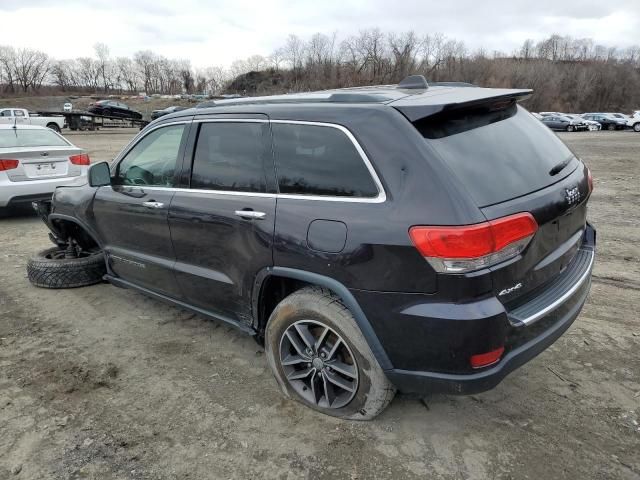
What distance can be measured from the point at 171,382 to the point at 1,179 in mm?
5555

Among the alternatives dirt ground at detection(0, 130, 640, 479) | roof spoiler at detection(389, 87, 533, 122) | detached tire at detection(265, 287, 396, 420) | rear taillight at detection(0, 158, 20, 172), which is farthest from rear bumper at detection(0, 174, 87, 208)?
roof spoiler at detection(389, 87, 533, 122)

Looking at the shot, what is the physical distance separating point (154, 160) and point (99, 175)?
19.9 inches

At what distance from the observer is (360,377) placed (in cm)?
262

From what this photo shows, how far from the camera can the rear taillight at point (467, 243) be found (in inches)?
84.8

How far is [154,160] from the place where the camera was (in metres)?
3.80

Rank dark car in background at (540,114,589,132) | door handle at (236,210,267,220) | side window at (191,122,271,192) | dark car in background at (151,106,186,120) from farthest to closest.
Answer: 1. dark car in background at (540,114,589,132)
2. dark car in background at (151,106,186,120)
3. side window at (191,122,271,192)
4. door handle at (236,210,267,220)

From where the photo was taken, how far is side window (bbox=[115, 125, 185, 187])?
356cm

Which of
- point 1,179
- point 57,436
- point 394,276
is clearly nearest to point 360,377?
point 394,276

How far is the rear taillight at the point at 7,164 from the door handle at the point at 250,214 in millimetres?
5736

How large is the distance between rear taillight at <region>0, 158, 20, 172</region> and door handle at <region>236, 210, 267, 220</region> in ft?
18.8

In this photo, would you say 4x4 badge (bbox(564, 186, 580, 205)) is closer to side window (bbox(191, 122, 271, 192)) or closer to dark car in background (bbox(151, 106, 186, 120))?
side window (bbox(191, 122, 271, 192))

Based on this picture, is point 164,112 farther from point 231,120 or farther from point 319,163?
point 319,163

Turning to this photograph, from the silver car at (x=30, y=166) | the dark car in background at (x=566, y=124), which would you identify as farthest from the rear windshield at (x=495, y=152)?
the dark car in background at (x=566, y=124)

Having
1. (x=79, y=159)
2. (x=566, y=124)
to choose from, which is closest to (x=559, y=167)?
(x=79, y=159)
